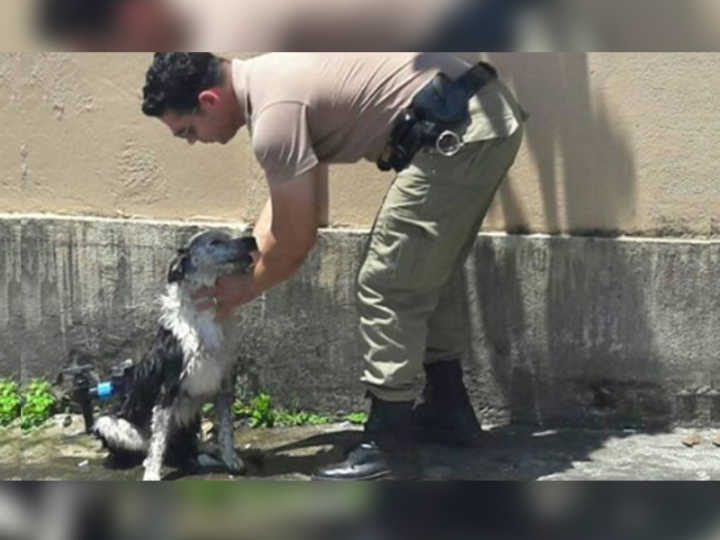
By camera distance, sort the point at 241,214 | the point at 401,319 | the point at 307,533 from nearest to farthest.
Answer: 1. the point at 307,533
2. the point at 401,319
3. the point at 241,214

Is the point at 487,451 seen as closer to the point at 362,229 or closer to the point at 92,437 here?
the point at 362,229

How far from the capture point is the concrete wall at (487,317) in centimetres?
493

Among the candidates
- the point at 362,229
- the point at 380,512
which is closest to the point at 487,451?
the point at 362,229

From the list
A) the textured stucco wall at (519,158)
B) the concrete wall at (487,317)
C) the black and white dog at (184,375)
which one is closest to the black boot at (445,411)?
the concrete wall at (487,317)

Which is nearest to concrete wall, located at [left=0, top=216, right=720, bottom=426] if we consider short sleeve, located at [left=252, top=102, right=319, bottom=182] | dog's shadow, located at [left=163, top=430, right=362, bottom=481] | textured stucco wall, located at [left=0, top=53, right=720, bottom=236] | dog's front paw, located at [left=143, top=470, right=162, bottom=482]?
textured stucco wall, located at [left=0, top=53, right=720, bottom=236]

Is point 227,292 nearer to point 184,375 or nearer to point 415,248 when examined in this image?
point 184,375

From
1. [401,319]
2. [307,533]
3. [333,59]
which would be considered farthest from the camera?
[401,319]

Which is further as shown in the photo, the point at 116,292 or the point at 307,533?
the point at 116,292

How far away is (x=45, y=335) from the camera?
209 inches

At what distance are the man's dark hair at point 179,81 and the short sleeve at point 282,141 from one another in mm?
231

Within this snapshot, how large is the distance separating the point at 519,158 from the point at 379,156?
0.94 m

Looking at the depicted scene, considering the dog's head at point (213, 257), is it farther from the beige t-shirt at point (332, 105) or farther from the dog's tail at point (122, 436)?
the dog's tail at point (122, 436)

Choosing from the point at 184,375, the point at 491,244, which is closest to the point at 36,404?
the point at 184,375

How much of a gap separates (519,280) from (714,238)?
2.86 ft
